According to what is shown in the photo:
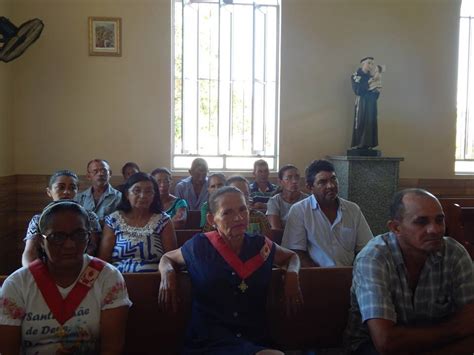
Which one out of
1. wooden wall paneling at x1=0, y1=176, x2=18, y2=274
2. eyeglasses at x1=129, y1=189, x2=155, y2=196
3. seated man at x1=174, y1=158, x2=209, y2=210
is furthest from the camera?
wooden wall paneling at x1=0, y1=176, x2=18, y2=274

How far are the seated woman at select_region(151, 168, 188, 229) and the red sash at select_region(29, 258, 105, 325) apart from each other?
69.7 inches

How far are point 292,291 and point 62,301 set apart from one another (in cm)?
89

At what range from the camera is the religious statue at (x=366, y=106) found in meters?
4.91

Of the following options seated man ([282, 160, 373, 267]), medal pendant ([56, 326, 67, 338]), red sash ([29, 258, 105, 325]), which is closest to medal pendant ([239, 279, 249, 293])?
red sash ([29, 258, 105, 325])

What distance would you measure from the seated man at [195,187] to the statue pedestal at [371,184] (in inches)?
60.9

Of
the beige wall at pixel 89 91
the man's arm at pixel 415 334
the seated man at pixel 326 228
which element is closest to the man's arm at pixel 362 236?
the seated man at pixel 326 228

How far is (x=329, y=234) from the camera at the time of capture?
2648mm

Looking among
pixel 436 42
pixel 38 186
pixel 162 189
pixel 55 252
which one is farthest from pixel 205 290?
pixel 436 42

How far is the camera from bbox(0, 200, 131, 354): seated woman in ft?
4.91

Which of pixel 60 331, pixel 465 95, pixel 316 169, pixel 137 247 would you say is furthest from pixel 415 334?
pixel 465 95

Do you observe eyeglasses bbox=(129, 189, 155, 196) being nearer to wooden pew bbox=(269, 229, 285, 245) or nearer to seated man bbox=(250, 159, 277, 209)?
wooden pew bbox=(269, 229, 285, 245)

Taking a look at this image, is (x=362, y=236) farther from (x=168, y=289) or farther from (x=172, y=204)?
A: (x=172, y=204)

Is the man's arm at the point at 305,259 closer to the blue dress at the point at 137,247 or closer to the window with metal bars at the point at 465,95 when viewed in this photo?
the blue dress at the point at 137,247

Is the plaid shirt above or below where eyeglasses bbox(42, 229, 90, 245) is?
below
